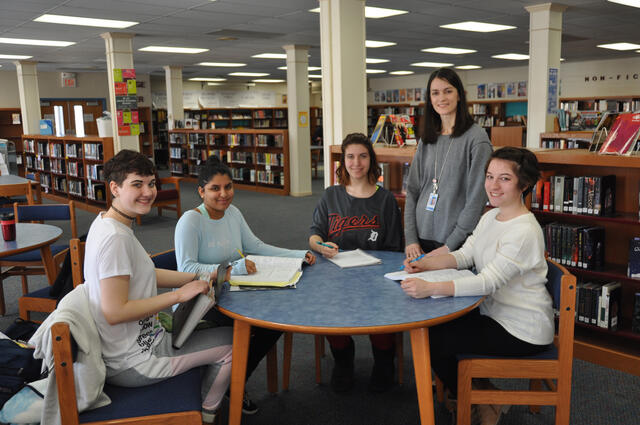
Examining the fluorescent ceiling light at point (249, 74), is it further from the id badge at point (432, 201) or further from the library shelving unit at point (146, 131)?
the id badge at point (432, 201)

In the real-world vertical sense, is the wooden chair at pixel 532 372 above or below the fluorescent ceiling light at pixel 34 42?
below

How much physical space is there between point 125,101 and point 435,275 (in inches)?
293

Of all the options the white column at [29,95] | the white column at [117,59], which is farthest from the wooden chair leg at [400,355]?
the white column at [29,95]

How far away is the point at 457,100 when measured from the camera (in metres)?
2.58

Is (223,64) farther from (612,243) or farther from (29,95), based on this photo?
(612,243)

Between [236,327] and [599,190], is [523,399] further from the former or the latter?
[599,190]

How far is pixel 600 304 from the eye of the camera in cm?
299

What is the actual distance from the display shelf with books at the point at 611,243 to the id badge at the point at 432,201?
849mm

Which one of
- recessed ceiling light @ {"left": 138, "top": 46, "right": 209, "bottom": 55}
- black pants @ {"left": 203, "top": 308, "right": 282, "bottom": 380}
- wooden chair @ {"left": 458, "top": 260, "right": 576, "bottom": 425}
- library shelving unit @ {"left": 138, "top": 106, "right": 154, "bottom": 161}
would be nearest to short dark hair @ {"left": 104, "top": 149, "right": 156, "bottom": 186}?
black pants @ {"left": 203, "top": 308, "right": 282, "bottom": 380}

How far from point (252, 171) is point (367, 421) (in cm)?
898

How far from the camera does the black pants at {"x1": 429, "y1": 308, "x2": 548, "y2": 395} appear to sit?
195 centimetres

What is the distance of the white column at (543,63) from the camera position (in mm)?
6715

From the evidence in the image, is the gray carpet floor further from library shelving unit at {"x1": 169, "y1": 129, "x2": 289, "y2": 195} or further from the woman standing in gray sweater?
library shelving unit at {"x1": 169, "y1": 129, "x2": 289, "y2": 195}

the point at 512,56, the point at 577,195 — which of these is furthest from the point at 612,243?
the point at 512,56
